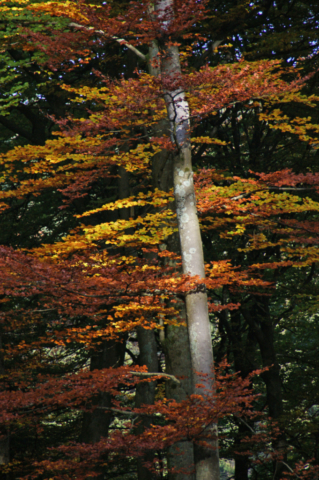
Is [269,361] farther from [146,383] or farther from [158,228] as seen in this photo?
[158,228]

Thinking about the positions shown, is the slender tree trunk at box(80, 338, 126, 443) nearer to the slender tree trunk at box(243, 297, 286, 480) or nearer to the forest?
the forest

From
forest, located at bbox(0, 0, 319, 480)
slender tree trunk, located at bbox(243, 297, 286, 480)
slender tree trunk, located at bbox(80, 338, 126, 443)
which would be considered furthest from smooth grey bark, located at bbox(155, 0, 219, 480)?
slender tree trunk, located at bbox(243, 297, 286, 480)

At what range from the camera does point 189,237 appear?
541 cm

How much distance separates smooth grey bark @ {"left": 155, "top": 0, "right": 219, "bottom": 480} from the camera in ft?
16.2

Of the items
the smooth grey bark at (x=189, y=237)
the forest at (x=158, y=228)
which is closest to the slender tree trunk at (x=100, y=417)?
the forest at (x=158, y=228)

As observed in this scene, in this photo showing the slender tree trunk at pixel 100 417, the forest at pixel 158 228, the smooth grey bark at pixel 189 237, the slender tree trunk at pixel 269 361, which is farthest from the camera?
the slender tree trunk at pixel 269 361

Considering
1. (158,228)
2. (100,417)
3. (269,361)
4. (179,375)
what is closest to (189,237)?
(158,228)

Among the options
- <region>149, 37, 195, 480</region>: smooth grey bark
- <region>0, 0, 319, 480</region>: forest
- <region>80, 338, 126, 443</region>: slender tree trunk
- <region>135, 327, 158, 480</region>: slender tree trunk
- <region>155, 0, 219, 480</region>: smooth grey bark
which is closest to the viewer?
<region>155, 0, 219, 480</region>: smooth grey bark

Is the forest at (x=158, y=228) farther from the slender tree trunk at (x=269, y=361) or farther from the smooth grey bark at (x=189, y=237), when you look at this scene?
the slender tree trunk at (x=269, y=361)

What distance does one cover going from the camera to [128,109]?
17.8 ft

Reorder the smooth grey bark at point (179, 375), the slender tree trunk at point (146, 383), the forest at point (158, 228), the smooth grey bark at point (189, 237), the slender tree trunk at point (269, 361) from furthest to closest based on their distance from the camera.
A: 1. the slender tree trunk at point (269, 361)
2. the slender tree trunk at point (146, 383)
3. the smooth grey bark at point (179, 375)
4. the forest at point (158, 228)
5. the smooth grey bark at point (189, 237)

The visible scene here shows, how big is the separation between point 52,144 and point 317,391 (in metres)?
8.14

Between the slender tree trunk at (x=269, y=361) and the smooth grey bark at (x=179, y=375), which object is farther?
the slender tree trunk at (x=269, y=361)

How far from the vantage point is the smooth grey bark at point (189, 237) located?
4.94 meters
